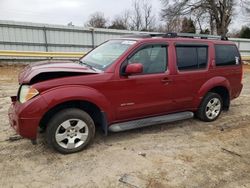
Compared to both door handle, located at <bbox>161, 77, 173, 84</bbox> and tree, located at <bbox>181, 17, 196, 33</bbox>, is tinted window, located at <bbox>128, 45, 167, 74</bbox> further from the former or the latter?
tree, located at <bbox>181, 17, 196, 33</bbox>

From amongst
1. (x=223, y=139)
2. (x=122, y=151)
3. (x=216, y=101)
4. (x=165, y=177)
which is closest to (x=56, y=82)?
(x=122, y=151)

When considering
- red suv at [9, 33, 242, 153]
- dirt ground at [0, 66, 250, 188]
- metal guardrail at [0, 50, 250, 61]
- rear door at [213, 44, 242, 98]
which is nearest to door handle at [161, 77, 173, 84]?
red suv at [9, 33, 242, 153]

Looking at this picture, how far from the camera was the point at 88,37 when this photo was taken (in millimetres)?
17031

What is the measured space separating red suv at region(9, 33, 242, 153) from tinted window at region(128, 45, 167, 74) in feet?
0.06

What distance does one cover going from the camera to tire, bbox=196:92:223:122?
223 inches

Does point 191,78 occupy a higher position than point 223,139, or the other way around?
point 191,78

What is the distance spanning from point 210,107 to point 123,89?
246 centimetres

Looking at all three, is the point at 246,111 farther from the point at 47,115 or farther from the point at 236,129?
the point at 47,115

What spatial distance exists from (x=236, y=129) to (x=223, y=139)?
75 cm

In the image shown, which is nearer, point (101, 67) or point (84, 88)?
point (84, 88)

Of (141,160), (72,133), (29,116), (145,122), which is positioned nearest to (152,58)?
(145,122)

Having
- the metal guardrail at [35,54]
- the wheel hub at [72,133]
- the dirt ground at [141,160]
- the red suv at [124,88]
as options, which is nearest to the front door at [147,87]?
the red suv at [124,88]

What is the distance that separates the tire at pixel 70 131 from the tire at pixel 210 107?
269 centimetres

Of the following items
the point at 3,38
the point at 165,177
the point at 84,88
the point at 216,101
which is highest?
the point at 3,38
